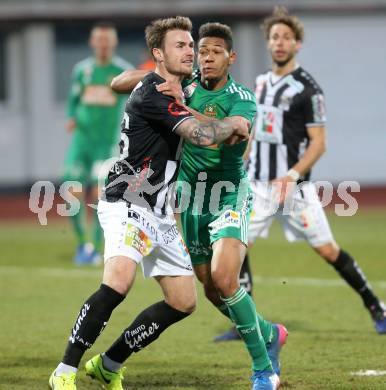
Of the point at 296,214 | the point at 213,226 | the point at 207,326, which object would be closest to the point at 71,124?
the point at 207,326

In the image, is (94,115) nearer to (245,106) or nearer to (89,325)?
(245,106)

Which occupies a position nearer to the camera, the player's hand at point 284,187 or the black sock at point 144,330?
the black sock at point 144,330

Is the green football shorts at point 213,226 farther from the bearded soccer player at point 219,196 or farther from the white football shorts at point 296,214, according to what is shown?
the white football shorts at point 296,214

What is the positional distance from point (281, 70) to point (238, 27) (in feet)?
59.5

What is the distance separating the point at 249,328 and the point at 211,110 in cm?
146

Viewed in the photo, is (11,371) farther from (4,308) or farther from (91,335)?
(4,308)

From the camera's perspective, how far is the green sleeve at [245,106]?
6648mm

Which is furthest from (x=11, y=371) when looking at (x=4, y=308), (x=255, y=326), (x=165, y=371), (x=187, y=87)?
(x=4, y=308)

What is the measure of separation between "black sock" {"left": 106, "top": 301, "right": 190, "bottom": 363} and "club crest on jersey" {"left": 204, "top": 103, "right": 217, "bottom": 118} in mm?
1278

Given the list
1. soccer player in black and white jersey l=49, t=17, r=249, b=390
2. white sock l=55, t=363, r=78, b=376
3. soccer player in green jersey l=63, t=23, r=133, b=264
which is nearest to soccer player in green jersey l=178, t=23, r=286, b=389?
soccer player in black and white jersey l=49, t=17, r=249, b=390

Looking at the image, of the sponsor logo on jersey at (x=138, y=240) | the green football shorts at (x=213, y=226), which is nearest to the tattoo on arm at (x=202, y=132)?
the sponsor logo on jersey at (x=138, y=240)

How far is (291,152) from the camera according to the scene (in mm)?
8984

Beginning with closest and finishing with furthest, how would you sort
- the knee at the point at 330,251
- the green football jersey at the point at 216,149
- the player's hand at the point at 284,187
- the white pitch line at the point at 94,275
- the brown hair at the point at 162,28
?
1. the brown hair at the point at 162,28
2. the green football jersey at the point at 216,149
3. the player's hand at the point at 284,187
4. the knee at the point at 330,251
5. the white pitch line at the point at 94,275

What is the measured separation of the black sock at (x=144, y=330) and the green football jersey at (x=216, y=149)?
3.19 feet
